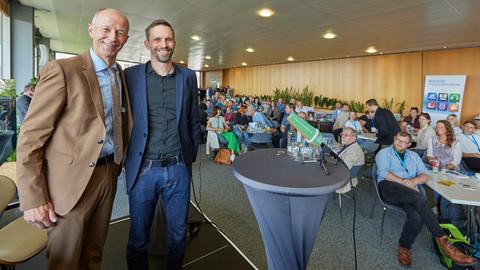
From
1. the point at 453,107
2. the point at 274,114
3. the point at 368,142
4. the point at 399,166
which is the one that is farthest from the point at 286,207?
the point at 453,107

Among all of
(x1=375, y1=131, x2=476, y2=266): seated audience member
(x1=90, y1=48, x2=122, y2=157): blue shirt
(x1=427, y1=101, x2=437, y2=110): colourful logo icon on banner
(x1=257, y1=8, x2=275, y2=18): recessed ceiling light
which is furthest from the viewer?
(x1=427, y1=101, x2=437, y2=110): colourful logo icon on banner

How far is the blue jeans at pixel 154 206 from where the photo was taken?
1.51 metres

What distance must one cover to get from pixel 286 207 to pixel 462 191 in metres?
2.09

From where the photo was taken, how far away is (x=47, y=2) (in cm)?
484

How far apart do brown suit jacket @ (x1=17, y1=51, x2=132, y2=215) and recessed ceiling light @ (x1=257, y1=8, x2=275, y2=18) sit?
150 inches

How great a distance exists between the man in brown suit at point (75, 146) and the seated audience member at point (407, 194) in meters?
2.56

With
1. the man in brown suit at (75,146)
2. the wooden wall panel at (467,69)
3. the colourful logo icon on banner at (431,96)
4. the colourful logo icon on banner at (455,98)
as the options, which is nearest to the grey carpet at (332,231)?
the man in brown suit at (75,146)

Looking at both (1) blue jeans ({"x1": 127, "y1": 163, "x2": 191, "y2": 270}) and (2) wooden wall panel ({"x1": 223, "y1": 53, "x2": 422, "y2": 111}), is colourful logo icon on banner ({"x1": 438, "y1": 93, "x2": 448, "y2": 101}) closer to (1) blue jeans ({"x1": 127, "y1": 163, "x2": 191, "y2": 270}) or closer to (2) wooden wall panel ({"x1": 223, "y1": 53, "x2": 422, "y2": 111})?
(2) wooden wall panel ({"x1": 223, "y1": 53, "x2": 422, "y2": 111})

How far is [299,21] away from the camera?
508 centimetres

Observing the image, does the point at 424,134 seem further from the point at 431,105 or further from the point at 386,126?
the point at 431,105

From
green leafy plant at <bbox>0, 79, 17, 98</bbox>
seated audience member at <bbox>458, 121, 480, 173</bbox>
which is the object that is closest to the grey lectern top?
green leafy plant at <bbox>0, 79, 17, 98</bbox>

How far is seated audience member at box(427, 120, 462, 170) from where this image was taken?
11.4 ft

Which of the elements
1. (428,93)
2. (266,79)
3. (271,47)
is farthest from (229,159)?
(266,79)

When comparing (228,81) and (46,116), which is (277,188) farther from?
(228,81)
